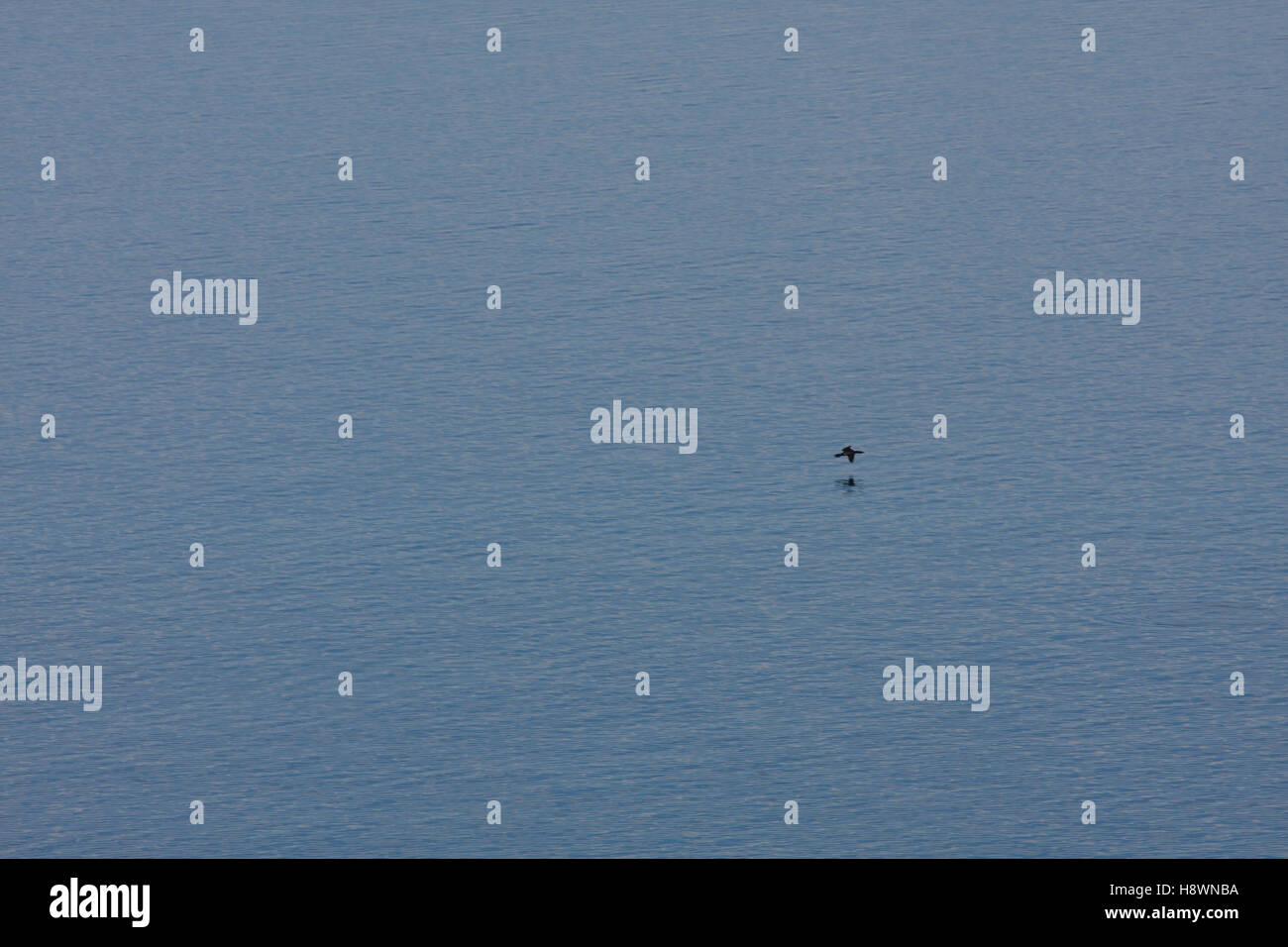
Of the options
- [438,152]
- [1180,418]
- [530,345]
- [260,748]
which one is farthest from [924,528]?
[438,152]

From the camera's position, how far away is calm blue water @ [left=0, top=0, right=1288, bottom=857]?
64.4 m

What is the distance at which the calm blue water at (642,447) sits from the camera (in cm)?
6444

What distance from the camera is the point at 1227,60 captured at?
96125 mm

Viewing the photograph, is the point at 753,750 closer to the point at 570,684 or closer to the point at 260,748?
the point at 570,684

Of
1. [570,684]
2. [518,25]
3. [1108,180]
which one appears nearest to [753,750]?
[570,684]

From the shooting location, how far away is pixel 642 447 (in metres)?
77.6

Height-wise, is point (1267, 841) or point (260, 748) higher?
point (260, 748)

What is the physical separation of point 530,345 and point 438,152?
13.7m

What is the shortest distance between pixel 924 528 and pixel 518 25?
34.5 meters

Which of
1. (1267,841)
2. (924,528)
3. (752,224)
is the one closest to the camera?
(1267,841)
